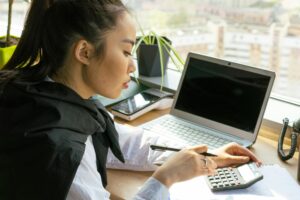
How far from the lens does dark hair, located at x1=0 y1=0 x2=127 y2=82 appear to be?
92cm

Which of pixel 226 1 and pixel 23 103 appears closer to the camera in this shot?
pixel 23 103

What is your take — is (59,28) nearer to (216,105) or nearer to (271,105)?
(216,105)

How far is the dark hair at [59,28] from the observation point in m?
0.92

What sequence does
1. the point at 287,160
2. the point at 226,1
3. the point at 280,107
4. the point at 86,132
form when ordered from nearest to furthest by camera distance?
the point at 86,132 < the point at 287,160 < the point at 280,107 < the point at 226,1

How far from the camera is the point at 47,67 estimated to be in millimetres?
937

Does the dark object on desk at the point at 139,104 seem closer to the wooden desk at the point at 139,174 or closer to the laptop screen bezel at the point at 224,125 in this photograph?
the laptop screen bezel at the point at 224,125

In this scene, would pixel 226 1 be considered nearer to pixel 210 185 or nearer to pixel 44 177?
pixel 210 185

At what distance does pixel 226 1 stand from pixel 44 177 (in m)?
1.10

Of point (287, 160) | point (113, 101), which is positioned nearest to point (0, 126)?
point (113, 101)

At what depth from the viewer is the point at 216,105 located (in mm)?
1292

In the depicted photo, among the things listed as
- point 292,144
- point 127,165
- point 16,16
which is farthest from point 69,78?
point 16,16

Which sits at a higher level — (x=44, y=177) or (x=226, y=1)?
(x=226, y=1)

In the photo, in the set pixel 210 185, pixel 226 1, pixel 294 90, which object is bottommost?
pixel 210 185

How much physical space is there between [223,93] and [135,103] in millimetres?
337
